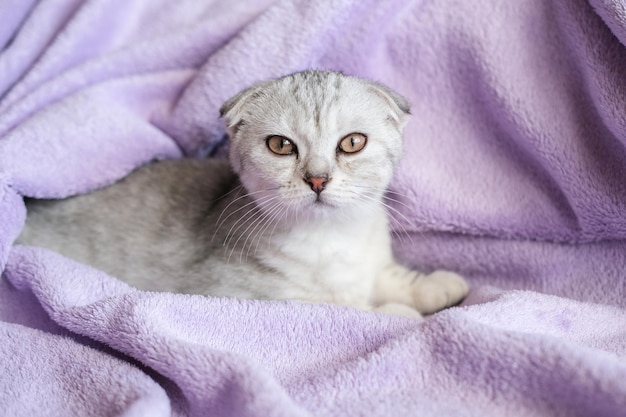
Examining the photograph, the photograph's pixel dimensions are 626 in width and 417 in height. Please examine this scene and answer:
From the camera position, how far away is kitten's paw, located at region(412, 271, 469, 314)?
4.77 ft

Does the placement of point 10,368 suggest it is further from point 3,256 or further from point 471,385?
point 471,385

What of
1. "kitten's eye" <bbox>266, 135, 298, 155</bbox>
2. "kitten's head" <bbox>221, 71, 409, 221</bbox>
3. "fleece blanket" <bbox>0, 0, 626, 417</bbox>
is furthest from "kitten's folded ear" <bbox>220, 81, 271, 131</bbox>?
"fleece blanket" <bbox>0, 0, 626, 417</bbox>

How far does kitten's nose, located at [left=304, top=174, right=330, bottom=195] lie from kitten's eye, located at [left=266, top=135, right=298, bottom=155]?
0.11 metres

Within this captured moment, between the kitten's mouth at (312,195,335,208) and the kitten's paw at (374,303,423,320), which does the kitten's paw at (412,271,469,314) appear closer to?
the kitten's paw at (374,303,423,320)

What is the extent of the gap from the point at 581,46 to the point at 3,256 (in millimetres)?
1400

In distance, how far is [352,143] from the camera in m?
1.29

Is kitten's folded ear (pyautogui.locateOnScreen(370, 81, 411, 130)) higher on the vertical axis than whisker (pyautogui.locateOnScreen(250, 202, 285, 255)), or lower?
higher

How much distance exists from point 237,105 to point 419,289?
64 centimetres

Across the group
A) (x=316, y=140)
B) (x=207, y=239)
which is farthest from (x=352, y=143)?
(x=207, y=239)

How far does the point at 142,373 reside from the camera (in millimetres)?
1036

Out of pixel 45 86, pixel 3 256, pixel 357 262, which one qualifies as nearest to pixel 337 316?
pixel 357 262

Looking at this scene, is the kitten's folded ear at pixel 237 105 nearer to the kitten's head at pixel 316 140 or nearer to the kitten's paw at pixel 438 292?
the kitten's head at pixel 316 140

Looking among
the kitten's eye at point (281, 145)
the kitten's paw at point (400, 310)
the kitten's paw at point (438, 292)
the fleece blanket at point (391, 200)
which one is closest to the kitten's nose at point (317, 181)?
the kitten's eye at point (281, 145)

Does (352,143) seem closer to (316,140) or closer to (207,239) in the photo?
(316,140)
